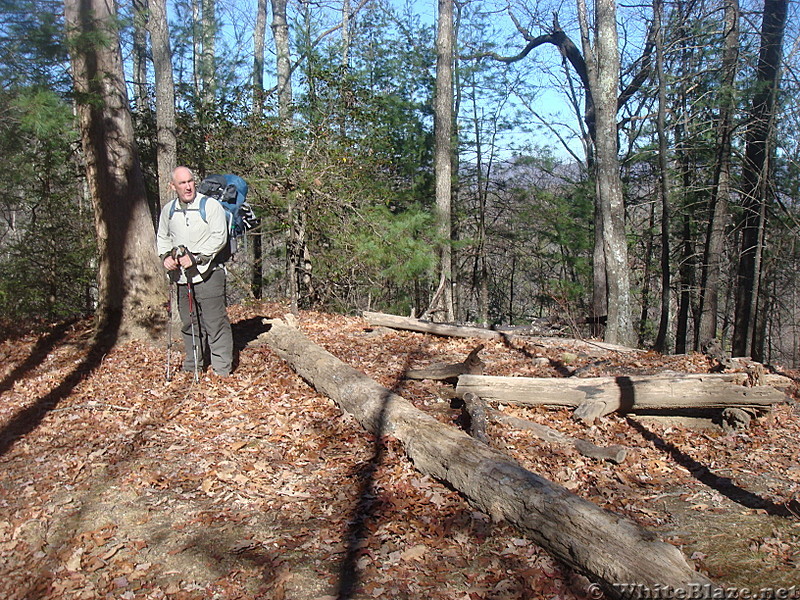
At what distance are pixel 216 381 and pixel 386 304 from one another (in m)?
10.2

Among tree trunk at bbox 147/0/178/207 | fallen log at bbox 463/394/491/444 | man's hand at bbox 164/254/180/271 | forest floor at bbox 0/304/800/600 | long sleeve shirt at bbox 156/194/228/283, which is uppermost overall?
tree trunk at bbox 147/0/178/207

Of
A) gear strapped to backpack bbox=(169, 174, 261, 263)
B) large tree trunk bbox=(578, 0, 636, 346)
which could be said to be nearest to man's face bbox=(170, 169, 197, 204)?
gear strapped to backpack bbox=(169, 174, 261, 263)

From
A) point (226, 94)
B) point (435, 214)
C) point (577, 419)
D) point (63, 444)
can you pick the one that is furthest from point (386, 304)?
point (63, 444)

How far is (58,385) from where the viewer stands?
6.46 m

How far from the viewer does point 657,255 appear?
800 inches

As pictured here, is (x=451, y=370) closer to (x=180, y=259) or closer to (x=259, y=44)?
(x=180, y=259)

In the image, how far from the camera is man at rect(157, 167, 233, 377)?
246 inches

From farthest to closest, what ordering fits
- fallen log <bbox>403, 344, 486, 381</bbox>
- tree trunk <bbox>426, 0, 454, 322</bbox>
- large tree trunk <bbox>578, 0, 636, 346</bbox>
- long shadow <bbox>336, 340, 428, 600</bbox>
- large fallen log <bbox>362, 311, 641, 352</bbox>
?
1. tree trunk <bbox>426, 0, 454, 322</bbox>
2. large tree trunk <bbox>578, 0, 636, 346</bbox>
3. large fallen log <bbox>362, 311, 641, 352</bbox>
4. fallen log <bbox>403, 344, 486, 381</bbox>
5. long shadow <bbox>336, 340, 428, 600</bbox>

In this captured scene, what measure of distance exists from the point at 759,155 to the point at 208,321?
12.0 metres

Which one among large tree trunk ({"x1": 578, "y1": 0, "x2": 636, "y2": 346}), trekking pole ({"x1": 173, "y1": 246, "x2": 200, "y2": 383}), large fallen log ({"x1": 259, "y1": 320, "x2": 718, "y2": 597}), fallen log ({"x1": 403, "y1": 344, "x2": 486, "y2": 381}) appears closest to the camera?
large fallen log ({"x1": 259, "y1": 320, "x2": 718, "y2": 597})

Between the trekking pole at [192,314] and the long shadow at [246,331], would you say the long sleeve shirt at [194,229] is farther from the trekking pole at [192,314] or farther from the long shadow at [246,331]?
the long shadow at [246,331]

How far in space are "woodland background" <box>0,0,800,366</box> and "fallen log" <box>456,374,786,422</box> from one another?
15.0 ft

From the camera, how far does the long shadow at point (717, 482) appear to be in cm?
446

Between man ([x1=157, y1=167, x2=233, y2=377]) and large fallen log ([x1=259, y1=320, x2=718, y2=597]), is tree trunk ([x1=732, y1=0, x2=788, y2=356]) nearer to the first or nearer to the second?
large fallen log ([x1=259, y1=320, x2=718, y2=597])
